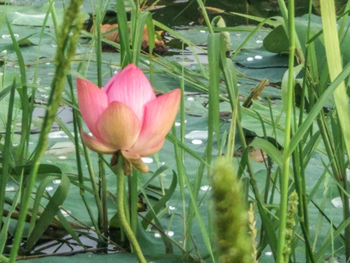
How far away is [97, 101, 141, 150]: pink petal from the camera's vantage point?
0.71 meters

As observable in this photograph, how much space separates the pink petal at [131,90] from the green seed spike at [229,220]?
1.46 ft

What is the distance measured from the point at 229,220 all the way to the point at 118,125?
0.43 metres

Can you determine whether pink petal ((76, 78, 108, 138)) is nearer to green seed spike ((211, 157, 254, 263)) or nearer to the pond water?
the pond water

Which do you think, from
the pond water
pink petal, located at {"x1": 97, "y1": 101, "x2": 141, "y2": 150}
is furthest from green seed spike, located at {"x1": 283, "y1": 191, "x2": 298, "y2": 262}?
the pond water

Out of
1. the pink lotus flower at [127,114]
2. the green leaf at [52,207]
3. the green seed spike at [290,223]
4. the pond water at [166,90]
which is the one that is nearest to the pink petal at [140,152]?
the pink lotus flower at [127,114]

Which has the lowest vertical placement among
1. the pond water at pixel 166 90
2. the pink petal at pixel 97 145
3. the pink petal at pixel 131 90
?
the pond water at pixel 166 90

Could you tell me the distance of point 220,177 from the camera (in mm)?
294

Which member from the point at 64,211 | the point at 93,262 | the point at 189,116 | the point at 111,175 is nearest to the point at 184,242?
the point at 93,262

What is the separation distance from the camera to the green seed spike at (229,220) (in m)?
0.29

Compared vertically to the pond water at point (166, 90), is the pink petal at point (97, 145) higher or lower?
higher

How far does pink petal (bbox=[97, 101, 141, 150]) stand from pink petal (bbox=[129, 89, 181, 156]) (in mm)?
13

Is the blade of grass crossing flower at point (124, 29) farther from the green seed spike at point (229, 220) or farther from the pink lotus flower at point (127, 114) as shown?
the green seed spike at point (229, 220)

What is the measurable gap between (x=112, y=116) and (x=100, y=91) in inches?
1.2

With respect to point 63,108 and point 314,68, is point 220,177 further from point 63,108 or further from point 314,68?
point 63,108
